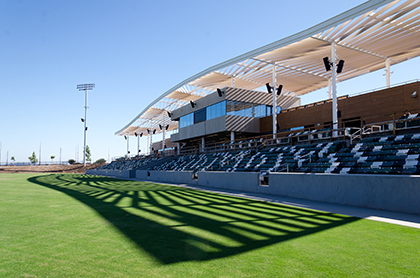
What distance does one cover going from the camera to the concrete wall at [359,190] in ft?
29.0

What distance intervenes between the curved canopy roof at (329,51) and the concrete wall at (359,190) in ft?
39.4

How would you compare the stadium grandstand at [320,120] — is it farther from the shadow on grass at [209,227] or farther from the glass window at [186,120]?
→ the shadow on grass at [209,227]

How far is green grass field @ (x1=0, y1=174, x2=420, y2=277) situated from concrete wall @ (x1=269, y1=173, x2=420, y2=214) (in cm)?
242

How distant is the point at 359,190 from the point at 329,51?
702 inches

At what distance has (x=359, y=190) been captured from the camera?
10305 millimetres

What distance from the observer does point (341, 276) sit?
12.0 ft

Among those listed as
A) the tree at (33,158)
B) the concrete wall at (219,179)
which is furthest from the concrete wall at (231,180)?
the tree at (33,158)

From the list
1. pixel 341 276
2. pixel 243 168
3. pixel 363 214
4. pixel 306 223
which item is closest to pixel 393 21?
pixel 243 168

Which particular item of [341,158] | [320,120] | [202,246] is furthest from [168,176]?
[202,246]

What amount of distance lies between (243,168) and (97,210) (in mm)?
11995

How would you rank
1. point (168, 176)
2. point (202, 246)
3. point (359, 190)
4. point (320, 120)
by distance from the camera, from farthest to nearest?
1. point (168, 176)
2. point (320, 120)
3. point (359, 190)
4. point (202, 246)

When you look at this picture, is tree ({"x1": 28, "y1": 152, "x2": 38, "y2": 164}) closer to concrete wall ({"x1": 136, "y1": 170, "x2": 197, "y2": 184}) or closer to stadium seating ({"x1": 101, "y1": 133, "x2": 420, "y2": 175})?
concrete wall ({"x1": 136, "y1": 170, "x2": 197, "y2": 184})

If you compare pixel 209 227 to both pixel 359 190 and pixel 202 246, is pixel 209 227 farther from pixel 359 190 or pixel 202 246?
pixel 359 190

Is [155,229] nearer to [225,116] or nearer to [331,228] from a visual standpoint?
[331,228]
